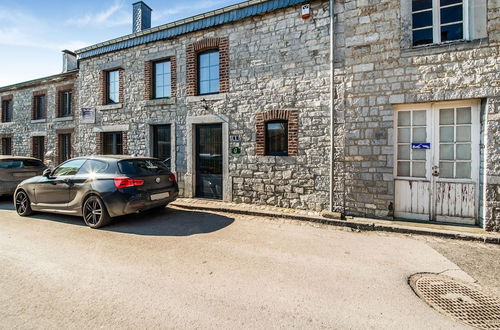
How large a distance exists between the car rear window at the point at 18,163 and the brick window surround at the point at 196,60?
20.1 feet

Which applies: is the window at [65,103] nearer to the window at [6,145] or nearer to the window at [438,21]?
the window at [6,145]

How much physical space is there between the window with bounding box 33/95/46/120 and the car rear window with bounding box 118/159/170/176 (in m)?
11.0

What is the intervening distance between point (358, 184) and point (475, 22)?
4053 mm

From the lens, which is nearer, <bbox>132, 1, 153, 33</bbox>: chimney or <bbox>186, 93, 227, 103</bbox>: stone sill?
<bbox>186, 93, 227, 103</bbox>: stone sill

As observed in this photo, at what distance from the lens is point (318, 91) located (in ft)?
20.6

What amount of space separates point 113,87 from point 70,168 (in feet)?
17.1

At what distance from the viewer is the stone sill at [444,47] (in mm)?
4953

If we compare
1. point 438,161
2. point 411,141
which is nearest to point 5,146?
point 411,141

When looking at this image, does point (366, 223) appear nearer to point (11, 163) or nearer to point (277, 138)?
point (277, 138)

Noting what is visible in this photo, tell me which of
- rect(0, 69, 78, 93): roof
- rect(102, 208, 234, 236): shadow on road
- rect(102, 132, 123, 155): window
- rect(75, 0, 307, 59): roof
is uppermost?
rect(75, 0, 307, 59): roof

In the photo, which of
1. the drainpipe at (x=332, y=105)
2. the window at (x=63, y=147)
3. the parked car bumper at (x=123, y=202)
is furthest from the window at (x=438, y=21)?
the window at (x=63, y=147)

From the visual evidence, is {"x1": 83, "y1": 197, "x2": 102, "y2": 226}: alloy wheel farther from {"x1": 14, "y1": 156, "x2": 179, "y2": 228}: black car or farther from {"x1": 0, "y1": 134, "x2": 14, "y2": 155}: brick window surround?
{"x1": 0, "y1": 134, "x2": 14, "y2": 155}: brick window surround

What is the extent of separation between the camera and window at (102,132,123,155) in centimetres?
957

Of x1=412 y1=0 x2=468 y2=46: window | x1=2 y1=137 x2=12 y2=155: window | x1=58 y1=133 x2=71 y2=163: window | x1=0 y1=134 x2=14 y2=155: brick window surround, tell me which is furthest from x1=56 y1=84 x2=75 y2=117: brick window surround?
x1=412 y1=0 x2=468 y2=46: window
